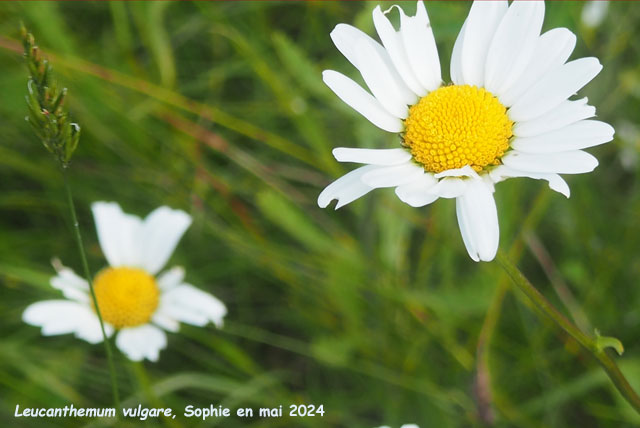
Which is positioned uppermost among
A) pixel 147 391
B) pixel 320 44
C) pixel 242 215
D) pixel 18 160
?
pixel 320 44

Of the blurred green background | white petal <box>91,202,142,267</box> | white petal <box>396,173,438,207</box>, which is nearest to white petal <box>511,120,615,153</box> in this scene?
white petal <box>396,173,438,207</box>

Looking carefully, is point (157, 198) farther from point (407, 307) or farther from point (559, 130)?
point (559, 130)

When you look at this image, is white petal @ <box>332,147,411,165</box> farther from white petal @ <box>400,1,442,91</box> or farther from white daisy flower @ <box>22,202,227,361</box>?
white daisy flower @ <box>22,202,227,361</box>

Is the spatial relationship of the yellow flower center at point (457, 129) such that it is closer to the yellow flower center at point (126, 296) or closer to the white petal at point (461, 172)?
the white petal at point (461, 172)

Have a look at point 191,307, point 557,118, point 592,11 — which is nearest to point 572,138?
point 557,118

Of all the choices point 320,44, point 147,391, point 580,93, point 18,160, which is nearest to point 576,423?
point 580,93
